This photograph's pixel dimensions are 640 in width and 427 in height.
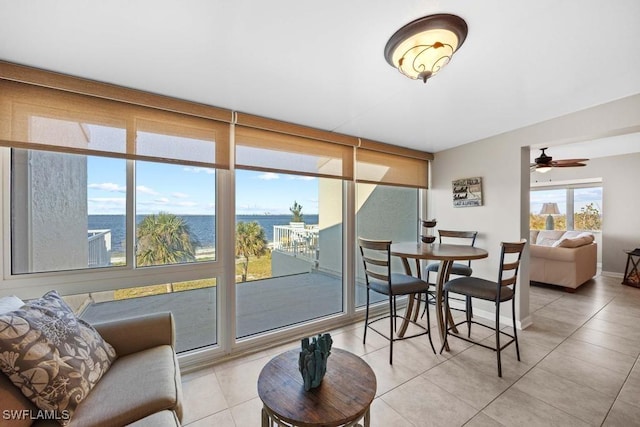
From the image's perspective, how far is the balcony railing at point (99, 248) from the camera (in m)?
1.96

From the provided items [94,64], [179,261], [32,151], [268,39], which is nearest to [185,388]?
[179,261]

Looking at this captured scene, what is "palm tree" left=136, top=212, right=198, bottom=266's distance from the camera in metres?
2.13

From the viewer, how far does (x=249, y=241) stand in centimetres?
263

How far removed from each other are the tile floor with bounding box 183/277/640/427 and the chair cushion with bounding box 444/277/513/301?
0.59 m

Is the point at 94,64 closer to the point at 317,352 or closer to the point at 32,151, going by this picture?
the point at 32,151

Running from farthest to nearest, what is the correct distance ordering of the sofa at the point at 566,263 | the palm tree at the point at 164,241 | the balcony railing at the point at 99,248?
the sofa at the point at 566,263, the palm tree at the point at 164,241, the balcony railing at the point at 99,248

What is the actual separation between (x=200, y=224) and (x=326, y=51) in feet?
5.71

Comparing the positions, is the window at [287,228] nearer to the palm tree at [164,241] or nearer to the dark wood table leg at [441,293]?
the palm tree at [164,241]

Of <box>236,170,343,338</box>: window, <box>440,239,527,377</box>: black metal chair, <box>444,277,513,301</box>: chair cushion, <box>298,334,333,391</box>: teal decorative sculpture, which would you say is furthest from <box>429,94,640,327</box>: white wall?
<box>298,334,333,391</box>: teal decorative sculpture

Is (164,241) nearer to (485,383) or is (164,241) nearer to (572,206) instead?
(485,383)

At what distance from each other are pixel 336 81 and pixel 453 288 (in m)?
2.07

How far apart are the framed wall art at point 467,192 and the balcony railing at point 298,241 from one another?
198 cm

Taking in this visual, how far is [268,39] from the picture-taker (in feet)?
4.76

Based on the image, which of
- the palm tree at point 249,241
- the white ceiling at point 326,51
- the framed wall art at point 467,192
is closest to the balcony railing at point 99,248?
the palm tree at point 249,241
